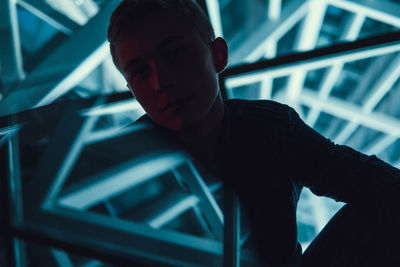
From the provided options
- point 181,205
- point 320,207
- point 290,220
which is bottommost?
point 320,207

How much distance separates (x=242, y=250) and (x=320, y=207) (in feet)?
25.3

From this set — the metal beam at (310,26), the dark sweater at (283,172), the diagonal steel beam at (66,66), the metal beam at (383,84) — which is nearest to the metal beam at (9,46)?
the diagonal steel beam at (66,66)

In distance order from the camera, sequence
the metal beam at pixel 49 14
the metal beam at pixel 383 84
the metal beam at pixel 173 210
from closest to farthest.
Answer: the metal beam at pixel 173 210 < the metal beam at pixel 49 14 < the metal beam at pixel 383 84

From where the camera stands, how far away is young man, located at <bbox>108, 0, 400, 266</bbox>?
3.90ft

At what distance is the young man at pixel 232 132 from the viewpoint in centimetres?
119

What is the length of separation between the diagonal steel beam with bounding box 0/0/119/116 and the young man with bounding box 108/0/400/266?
0.67 metres

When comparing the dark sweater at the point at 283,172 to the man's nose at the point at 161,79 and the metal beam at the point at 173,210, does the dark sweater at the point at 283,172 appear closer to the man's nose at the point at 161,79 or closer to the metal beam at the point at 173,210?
the metal beam at the point at 173,210

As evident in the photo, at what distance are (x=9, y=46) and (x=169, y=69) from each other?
1.41m

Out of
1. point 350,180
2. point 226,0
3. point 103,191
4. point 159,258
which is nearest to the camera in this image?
point 159,258

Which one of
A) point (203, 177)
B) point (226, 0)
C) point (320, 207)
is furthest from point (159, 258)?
point (320, 207)

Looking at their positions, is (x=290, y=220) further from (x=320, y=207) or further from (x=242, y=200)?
(x=320, y=207)

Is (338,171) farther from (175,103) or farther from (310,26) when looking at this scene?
(310,26)

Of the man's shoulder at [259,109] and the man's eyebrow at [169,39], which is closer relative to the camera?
the man's eyebrow at [169,39]

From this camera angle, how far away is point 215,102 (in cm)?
134
